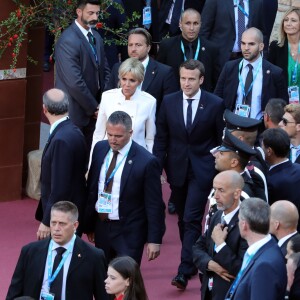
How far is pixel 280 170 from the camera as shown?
8.90 meters

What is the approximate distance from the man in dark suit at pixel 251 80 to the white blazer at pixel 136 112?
4.12ft

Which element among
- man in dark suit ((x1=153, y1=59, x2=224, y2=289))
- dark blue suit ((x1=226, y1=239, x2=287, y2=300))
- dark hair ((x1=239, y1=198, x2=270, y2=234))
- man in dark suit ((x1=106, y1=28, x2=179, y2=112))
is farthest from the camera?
man in dark suit ((x1=106, y1=28, x2=179, y2=112))

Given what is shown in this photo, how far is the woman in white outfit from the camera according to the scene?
32.8ft

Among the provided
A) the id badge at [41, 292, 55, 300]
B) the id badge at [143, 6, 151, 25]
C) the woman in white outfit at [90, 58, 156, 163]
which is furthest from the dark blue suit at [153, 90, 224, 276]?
the id badge at [143, 6, 151, 25]

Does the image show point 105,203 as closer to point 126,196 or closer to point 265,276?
point 126,196

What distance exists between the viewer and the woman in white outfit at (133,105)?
32.8 feet

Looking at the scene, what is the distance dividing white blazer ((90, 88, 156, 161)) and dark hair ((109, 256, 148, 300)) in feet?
9.14

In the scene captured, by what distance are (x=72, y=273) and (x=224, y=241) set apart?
1.15 metres

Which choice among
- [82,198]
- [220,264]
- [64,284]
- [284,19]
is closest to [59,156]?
[82,198]

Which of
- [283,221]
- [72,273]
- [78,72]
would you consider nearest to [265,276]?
[283,221]

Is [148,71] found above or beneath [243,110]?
above

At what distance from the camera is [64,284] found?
26.6 ft

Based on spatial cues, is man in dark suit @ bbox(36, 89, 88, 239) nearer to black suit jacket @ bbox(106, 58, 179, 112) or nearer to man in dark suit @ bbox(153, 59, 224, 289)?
man in dark suit @ bbox(153, 59, 224, 289)

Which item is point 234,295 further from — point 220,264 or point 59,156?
point 59,156
